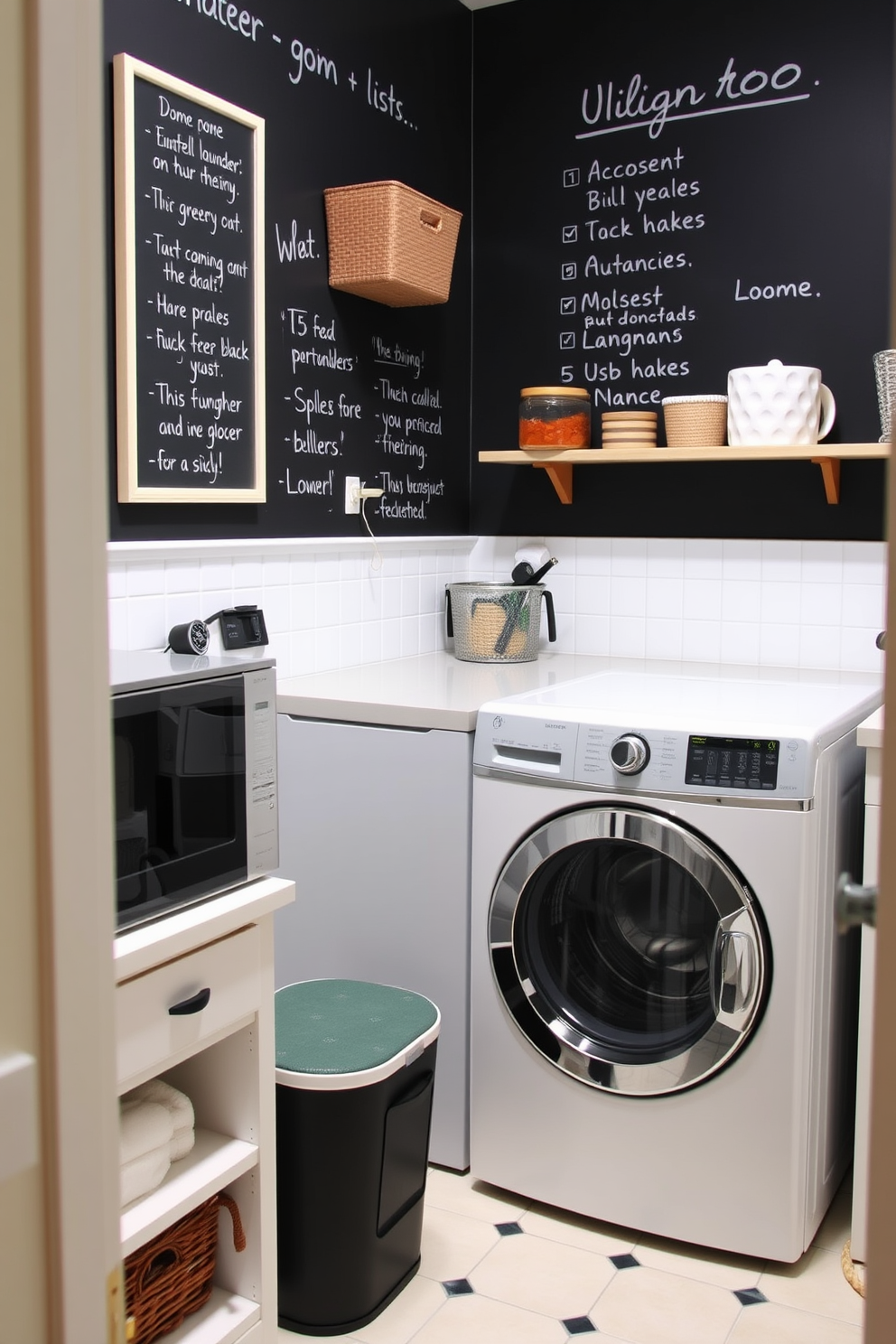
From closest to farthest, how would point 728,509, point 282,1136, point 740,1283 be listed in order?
point 282,1136 < point 740,1283 < point 728,509

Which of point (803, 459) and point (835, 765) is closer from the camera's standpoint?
point (835, 765)

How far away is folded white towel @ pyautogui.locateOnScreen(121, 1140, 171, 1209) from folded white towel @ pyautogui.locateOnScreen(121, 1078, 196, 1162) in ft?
0.14

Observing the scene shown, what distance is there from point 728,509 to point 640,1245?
5.86 feet

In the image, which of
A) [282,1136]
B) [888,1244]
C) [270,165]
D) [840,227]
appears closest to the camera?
[888,1244]

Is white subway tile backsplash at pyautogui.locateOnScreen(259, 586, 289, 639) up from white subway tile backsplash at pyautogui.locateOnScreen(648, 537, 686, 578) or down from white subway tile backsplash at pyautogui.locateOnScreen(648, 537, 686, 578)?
down

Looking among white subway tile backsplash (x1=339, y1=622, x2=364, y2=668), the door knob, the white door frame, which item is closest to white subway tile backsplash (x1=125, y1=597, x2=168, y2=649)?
white subway tile backsplash (x1=339, y1=622, x2=364, y2=668)

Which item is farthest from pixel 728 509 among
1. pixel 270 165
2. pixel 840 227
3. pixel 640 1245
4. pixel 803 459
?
pixel 640 1245

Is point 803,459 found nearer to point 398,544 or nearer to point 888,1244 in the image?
point 398,544

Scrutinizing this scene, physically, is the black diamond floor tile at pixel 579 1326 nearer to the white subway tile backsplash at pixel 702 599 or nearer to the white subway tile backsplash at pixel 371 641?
the white subway tile backsplash at pixel 371 641

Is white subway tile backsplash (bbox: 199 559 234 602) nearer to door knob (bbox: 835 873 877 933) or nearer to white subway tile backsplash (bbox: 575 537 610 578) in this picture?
white subway tile backsplash (bbox: 575 537 610 578)

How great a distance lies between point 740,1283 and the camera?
2.24 metres

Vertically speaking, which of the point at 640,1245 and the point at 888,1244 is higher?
the point at 888,1244

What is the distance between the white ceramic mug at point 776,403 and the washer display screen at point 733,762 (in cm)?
100

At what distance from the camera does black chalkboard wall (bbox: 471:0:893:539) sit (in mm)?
2992
